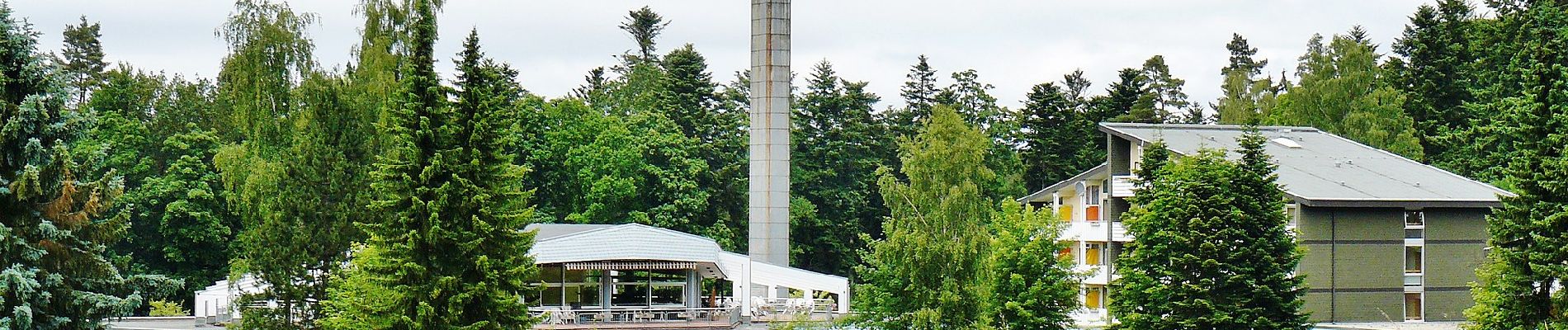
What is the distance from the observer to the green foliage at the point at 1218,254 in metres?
29.9

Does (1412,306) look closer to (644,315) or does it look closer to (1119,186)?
(1119,186)

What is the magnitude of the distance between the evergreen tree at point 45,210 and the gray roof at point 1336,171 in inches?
976

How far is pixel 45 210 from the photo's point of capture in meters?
24.6

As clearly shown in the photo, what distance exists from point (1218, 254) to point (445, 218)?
45.7ft

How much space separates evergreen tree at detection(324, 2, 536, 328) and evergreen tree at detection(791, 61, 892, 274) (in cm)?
4577

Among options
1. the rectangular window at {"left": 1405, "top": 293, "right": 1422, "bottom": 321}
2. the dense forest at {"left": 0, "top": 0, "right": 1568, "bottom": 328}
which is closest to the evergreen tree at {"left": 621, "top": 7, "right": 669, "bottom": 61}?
the dense forest at {"left": 0, "top": 0, "right": 1568, "bottom": 328}

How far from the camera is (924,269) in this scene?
27.5m

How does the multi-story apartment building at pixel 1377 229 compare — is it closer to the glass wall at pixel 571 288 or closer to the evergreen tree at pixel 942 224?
the evergreen tree at pixel 942 224

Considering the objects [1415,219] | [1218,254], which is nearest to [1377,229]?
[1415,219]

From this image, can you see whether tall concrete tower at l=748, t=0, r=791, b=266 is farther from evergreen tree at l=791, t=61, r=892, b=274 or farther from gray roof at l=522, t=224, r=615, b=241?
evergreen tree at l=791, t=61, r=892, b=274

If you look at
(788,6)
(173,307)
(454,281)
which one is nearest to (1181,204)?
(454,281)

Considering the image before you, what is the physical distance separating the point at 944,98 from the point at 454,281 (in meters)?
53.4

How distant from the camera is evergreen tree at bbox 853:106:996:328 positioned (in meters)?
27.2

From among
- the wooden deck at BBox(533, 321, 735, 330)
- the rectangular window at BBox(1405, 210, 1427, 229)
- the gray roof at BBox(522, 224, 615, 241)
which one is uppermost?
the rectangular window at BBox(1405, 210, 1427, 229)
